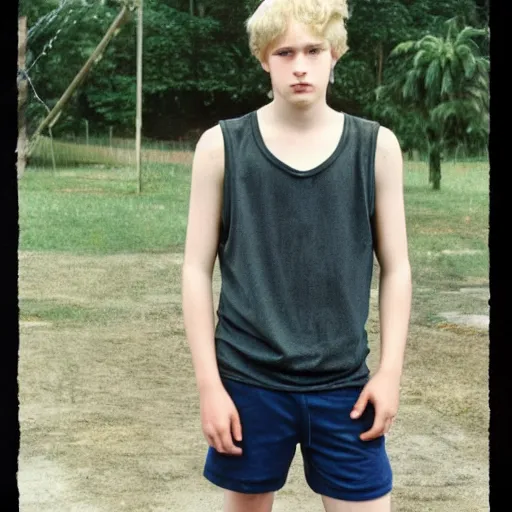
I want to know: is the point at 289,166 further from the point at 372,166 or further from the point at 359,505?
the point at 359,505

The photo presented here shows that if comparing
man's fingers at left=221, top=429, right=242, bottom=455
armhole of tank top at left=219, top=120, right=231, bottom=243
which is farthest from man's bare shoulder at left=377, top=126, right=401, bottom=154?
man's fingers at left=221, top=429, right=242, bottom=455

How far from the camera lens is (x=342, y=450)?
1.50 metres

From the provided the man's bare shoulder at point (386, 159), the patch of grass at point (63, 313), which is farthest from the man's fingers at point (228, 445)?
the patch of grass at point (63, 313)

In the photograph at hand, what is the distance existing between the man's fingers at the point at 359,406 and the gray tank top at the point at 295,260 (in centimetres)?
3

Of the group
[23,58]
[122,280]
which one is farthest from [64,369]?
[23,58]

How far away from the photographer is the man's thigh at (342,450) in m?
1.49

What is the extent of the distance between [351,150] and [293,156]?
0.08 m

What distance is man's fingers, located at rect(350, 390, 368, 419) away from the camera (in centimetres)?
149

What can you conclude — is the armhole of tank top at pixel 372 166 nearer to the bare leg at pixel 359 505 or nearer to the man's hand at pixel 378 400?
the man's hand at pixel 378 400

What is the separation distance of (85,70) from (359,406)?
2004mm

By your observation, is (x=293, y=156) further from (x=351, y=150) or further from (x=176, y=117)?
(x=176, y=117)

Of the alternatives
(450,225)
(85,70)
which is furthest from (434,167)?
(85,70)

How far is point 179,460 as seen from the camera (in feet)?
9.39

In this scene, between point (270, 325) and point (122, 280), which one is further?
point (122, 280)
